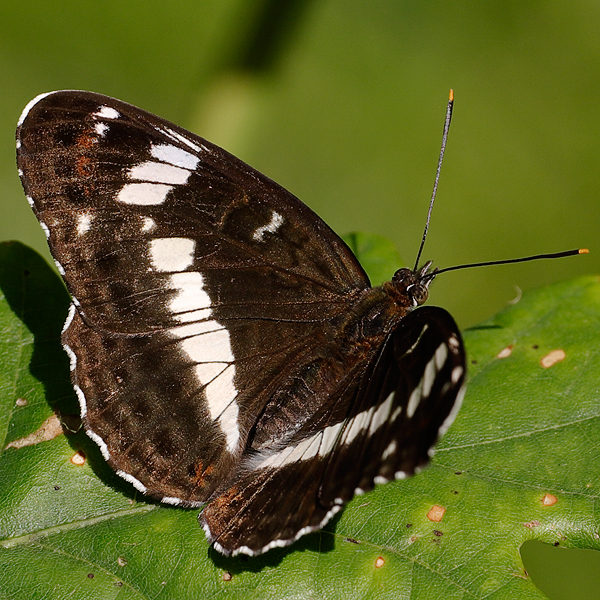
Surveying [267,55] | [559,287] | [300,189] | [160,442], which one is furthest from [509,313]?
[267,55]

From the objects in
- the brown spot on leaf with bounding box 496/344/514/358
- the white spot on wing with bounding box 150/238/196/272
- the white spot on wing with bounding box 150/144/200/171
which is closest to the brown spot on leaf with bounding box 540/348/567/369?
the brown spot on leaf with bounding box 496/344/514/358

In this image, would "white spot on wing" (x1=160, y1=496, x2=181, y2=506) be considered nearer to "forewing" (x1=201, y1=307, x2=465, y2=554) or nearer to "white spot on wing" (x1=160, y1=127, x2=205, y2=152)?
"forewing" (x1=201, y1=307, x2=465, y2=554)

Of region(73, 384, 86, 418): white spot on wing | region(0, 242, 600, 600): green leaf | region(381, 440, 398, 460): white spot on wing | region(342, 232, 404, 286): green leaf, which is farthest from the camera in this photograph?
region(342, 232, 404, 286): green leaf

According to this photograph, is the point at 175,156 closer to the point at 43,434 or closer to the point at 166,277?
the point at 166,277

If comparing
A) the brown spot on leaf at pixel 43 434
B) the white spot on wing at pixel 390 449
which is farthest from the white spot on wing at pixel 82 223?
the white spot on wing at pixel 390 449

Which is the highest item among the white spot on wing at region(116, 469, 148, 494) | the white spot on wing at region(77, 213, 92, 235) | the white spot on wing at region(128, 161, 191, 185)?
the white spot on wing at region(128, 161, 191, 185)

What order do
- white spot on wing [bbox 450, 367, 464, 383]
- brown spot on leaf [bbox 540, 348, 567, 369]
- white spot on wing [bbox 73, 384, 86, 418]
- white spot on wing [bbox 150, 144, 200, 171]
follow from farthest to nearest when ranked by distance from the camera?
brown spot on leaf [bbox 540, 348, 567, 369]
white spot on wing [bbox 150, 144, 200, 171]
white spot on wing [bbox 73, 384, 86, 418]
white spot on wing [bbox 450, 367, 464, 383]

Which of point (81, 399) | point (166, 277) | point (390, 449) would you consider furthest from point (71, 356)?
point (390, 449)

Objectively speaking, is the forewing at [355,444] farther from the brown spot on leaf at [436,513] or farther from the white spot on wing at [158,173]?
the white spot on wing at [158,173]
